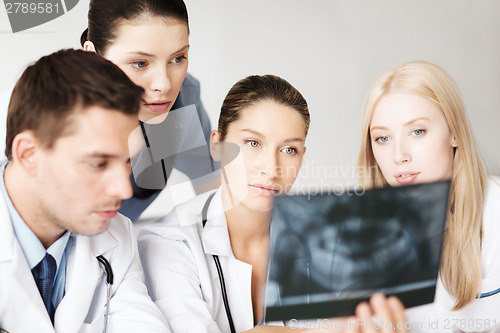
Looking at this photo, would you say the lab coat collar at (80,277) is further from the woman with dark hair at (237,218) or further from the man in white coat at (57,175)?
the woman with dark hair at (237,218)

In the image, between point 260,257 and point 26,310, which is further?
point 260,257

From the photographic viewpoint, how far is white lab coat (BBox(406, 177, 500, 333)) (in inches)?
48.8

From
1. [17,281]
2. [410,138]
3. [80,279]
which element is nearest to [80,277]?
[80,279]

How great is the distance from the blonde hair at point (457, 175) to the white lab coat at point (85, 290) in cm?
64

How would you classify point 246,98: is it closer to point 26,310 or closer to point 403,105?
point 403,105

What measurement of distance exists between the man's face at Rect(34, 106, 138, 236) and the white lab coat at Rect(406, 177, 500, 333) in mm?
766

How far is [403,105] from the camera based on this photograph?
1.23 m

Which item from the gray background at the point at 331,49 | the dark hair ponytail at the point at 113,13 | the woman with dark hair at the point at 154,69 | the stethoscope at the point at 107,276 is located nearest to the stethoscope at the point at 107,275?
the stethoscope at the point at 107,276

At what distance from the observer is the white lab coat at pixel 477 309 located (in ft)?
4.07

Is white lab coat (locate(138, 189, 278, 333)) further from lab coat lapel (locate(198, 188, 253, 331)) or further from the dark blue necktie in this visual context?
the dark blue necktie

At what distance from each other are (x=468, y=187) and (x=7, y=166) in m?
1.01

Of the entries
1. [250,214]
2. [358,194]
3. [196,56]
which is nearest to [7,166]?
[250,214]

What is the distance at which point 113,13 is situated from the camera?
45.6 inches

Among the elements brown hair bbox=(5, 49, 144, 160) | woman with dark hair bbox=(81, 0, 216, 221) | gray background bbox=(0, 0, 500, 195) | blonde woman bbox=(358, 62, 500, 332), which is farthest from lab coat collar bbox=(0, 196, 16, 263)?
blonde woman bbox=(358, 62, 500, 332)
